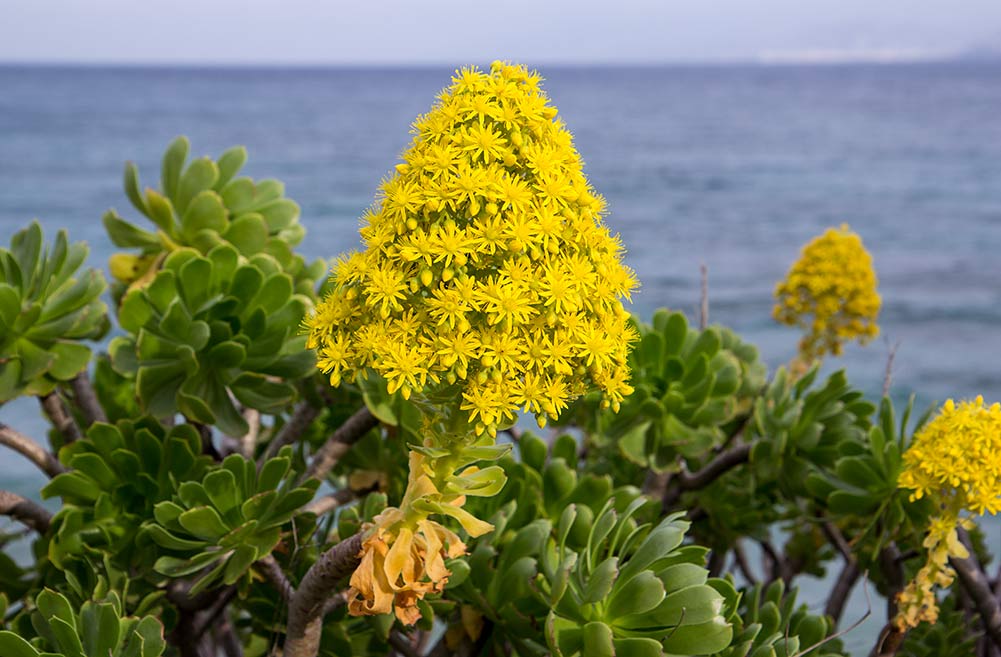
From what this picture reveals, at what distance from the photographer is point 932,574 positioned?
6.54ft

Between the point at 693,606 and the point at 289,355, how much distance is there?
3.42ft

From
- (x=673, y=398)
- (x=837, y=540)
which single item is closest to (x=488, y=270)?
(x=673, y=398)

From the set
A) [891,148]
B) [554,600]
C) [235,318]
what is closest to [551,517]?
[554,600]

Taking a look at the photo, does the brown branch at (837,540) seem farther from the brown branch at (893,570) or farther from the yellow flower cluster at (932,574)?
the yellow flower cluster at (932,574)

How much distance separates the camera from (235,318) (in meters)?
2.23

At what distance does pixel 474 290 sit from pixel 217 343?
1.05 metres

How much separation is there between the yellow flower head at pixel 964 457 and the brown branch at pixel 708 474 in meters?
0.52

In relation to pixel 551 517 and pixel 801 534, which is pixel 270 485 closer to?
pixel 551 517

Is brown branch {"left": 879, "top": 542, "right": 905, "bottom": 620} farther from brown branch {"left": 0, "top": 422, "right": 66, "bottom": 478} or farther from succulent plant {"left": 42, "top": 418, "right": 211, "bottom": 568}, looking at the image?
brown branch {"left": 0, "top": 422, "right": 66, "bottom": 478}

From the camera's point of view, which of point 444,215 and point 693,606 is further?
point 693,606

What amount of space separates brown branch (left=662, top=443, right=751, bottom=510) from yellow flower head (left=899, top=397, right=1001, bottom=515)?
20.6 inches

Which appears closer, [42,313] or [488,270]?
[488,270]

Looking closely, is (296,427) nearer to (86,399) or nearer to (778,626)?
(86,399)

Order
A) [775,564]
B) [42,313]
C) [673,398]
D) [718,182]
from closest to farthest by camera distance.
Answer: [42,313] → [673,398] → [775,564] → [718,182]
